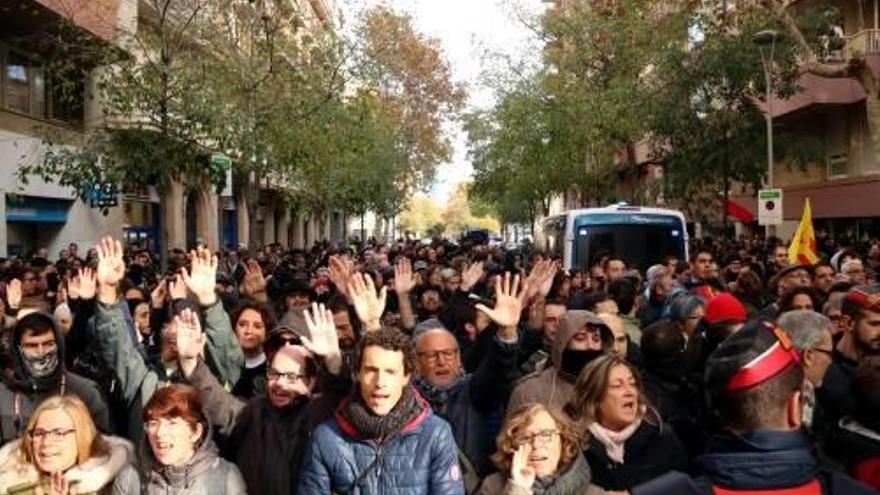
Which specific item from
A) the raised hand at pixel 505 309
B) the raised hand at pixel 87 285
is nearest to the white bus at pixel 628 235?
the raised hand at pixel 87 285

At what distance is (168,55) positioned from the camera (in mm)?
15188

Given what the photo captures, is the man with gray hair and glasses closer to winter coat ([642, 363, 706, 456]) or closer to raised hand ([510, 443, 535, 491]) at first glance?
winter coat ([642, 363, 706, 456])

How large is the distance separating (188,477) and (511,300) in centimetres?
168

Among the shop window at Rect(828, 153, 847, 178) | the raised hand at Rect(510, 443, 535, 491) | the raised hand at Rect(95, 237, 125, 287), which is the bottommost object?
the raised hand at Rect(510, 443, 535, 491)

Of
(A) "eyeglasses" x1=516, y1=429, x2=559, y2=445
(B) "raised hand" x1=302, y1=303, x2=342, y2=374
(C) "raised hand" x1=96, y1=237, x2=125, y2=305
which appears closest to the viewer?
(A) "eyeglasses" x1=516, y1=429, x2=559, y2=445

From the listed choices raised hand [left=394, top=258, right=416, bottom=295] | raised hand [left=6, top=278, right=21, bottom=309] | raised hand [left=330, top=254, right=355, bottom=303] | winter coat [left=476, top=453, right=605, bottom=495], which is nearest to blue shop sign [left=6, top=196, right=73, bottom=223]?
raised hand [left=6, top=278, right=21, bottom=309]

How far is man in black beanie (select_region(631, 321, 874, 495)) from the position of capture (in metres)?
2.55

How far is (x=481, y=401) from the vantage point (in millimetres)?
4984

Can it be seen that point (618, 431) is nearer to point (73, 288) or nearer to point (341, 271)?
point (341, 271)

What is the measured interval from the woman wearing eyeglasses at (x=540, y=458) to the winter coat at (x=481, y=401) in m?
0.99

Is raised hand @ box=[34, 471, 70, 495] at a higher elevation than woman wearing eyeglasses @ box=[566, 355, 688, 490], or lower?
lower

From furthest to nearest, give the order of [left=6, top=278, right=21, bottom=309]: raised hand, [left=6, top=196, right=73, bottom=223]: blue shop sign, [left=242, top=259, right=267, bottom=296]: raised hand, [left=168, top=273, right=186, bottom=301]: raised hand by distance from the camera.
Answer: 1. [left=6, top=196, right=73, bottom=223]: blue shop sign
2. [left=242, top=259, right=267, bottom=296]: raised hand
3. [left=6, top=278, right=21, bottom=309]: raised hand
4. [left=168, top=273, right=186, bottom=301]: raised hand

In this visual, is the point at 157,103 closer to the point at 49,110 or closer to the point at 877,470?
the point at 49,110

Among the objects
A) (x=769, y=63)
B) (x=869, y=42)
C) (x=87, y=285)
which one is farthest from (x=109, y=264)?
(x=869, y=42)
